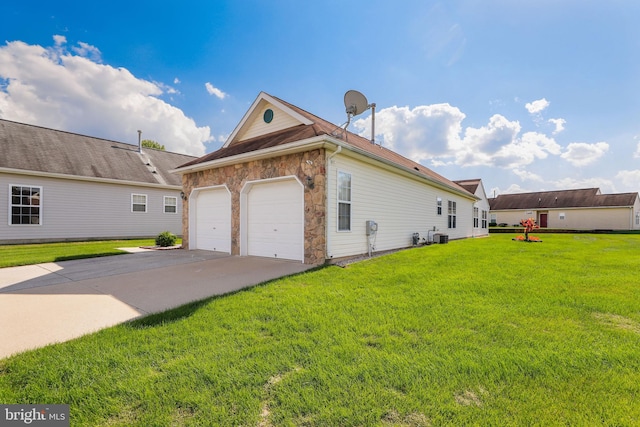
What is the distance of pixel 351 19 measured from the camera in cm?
940

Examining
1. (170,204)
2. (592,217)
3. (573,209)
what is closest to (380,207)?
(170,204)

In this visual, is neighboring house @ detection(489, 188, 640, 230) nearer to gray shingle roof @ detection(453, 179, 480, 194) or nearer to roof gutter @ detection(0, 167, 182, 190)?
gray shingle roof @ detection(453, 179, 480, 194)

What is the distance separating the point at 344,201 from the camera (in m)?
7.90

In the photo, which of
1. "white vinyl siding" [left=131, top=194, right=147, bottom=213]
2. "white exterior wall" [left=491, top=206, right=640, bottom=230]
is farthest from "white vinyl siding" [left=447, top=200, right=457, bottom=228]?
"white exterior wall" [left=491, top=206, right=640, bottom=230]

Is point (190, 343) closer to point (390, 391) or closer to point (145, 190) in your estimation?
point (390, 391)

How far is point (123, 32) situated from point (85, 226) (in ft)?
32.2

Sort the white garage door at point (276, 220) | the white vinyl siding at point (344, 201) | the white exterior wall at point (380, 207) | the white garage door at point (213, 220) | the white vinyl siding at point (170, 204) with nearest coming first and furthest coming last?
the white exterior wall at point (380, 207)
the white vinyl siding at point (344, 201)
the white garage door at point (276, 220)
the white garage door at point (213, 220)
the white vinyl siding at point (170, 204)

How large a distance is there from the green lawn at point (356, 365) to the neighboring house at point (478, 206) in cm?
1782

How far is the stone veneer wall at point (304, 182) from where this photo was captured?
7242 millimetres

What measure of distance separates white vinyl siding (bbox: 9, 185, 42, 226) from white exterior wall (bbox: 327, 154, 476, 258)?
48.3 feet

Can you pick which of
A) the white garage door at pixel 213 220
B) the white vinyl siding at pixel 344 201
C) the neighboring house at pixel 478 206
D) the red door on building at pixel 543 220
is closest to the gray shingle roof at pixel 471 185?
the neighboring house at pixel 478 206

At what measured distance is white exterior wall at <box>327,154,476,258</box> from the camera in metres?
7.57

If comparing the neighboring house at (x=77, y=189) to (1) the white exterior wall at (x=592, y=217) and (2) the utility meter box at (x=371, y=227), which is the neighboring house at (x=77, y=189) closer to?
(2) the utility meter box at (x=371, y=227)

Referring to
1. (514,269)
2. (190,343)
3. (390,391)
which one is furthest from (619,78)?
(190,343)
